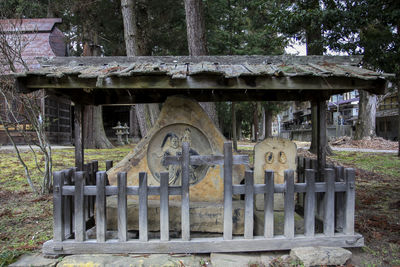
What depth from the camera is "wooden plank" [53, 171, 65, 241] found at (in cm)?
334

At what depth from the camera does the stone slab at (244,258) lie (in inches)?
128

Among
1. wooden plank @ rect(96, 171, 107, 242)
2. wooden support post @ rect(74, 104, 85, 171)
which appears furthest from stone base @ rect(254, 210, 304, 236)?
wooden support post @ rect(74, 104, 85, 171)

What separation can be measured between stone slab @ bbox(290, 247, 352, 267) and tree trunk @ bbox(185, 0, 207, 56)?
6.47 m

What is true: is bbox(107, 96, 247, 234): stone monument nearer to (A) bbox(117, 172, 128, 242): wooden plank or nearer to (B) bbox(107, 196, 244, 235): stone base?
(B) bbox(107, 196, 244, 235): stone base

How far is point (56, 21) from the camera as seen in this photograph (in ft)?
57.2

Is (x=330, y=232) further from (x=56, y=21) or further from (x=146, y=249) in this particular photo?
(x=56, y=21)

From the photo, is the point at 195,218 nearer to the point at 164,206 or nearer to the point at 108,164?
the point at 164,206

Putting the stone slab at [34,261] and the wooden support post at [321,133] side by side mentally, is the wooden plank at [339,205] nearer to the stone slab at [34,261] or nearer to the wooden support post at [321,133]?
the wooden support post at [321,133]

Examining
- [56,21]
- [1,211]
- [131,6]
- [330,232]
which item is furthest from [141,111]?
[56,21]

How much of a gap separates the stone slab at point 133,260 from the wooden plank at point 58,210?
1.01 feet

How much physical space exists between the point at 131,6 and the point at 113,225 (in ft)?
26.1

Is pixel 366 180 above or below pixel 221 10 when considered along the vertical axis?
below

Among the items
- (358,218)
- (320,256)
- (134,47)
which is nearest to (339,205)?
Answer: (320,256)

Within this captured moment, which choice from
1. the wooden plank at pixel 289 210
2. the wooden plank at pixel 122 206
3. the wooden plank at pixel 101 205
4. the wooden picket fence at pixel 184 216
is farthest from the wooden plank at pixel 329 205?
the wooden plank at pixel 101 205
